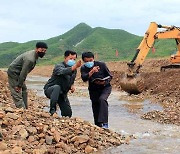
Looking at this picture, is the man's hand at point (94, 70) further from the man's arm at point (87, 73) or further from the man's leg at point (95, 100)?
the man's leg at point (95, 100)

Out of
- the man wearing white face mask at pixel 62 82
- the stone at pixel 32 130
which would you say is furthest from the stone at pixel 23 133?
the man wearing white face mask at pixel 62 82

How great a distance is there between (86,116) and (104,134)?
4.36 m

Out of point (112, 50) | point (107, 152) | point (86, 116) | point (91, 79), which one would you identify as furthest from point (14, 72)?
point (112, 50)

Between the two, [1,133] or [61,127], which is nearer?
[1,133]

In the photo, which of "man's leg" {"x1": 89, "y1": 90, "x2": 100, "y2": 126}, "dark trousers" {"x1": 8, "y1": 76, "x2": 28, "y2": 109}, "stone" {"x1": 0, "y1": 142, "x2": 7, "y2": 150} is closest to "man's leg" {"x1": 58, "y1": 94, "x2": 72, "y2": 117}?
"man's leg" {"x1": 89, "y1": 90, "x2": 100, "y2": 126}

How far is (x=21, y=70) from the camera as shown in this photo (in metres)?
8.44

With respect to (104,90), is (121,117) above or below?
below

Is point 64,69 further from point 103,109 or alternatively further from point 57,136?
point 57,136

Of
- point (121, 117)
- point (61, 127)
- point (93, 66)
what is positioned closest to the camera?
point (61, 127)

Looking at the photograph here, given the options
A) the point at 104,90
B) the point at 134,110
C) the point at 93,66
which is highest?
the point at 93,66

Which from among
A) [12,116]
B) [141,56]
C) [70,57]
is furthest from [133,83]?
[12,116]

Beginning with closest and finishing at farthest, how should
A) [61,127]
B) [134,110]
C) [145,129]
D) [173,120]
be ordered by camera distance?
[61,127] < [145,129] < [173,120] < [134,110]

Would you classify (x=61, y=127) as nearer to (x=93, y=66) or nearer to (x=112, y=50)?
(x=93, y=66)

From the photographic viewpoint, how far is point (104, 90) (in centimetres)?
834
